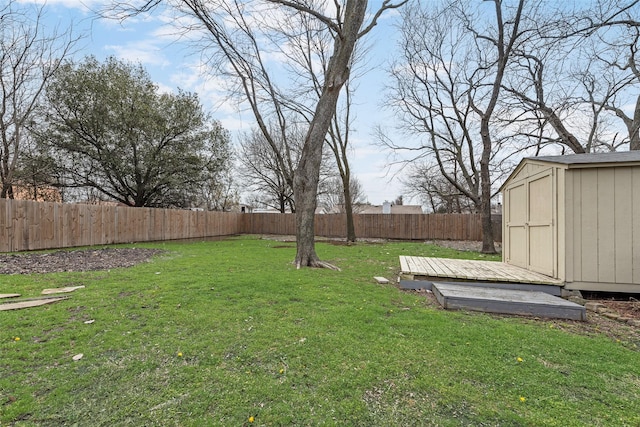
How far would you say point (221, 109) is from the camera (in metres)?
10.2

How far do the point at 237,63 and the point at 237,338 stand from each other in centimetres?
894

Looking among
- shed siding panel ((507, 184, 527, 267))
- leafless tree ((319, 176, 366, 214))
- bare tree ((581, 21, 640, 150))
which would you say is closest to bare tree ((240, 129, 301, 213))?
leafless tree ((319, 176, 366, 214))

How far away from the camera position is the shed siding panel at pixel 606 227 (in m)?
4.28

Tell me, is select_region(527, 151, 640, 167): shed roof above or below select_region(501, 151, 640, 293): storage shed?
above

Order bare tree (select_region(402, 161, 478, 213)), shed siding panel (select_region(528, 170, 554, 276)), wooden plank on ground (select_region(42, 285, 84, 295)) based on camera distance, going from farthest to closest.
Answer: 1. bare tree (select_region(402, 161, 478, 213))
2. shed siding panel (select_region(528, 170, 554, 276))
3. wooden plank on ground (select_region(42, 285, 84, 295))

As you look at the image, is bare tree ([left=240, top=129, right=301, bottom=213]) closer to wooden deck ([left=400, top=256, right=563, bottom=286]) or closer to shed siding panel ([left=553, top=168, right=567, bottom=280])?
wooden deck ([left=400, top=256, right=563, bottom=286])

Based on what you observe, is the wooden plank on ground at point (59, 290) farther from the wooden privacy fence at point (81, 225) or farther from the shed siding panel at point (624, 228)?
the shed siding panel at point (624, 228)

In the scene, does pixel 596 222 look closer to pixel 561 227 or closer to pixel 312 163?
pixel 561 227

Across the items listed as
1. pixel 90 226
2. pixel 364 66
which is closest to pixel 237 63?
pixel 364 66

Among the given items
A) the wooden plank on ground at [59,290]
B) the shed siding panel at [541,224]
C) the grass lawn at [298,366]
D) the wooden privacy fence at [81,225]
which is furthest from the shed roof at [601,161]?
the wooden privacy fence at [81,225]

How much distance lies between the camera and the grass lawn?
67.7 inches

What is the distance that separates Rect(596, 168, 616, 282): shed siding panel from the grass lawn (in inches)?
76.0

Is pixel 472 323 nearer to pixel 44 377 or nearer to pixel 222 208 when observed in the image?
pixel 44 377

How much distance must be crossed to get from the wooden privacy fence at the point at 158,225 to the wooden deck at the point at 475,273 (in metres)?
10.3
